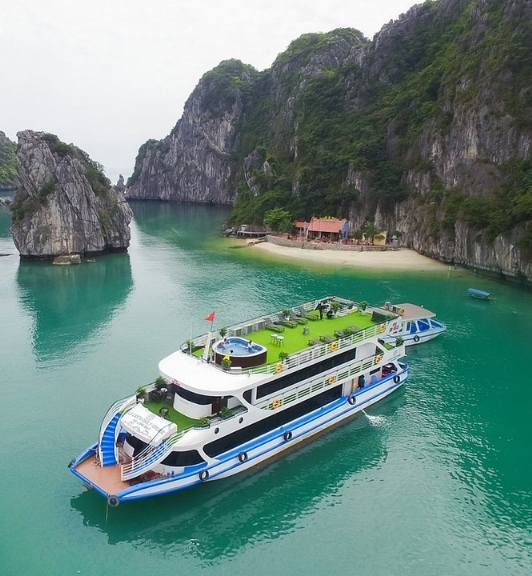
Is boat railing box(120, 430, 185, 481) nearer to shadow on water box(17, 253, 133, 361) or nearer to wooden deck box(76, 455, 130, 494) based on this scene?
wooden deck box(76, 455, 130, 494)

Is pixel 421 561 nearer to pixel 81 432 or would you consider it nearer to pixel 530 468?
pixel 530 468

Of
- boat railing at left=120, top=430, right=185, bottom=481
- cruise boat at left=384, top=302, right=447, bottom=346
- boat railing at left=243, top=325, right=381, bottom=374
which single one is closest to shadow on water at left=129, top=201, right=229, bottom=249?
cruise boat at left=384, top=302, right=447, bottom=346

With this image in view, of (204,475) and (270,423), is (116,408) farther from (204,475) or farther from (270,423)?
(270,423)

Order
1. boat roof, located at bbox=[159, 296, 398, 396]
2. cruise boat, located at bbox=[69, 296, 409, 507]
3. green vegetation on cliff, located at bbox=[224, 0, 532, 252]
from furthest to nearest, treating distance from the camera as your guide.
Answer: green vegetation on cliff, located at bbox=[224, 0, 532, 252]
boat roof, located at bbox=[159, 296, 398, 396]
cruise boat, located at bbox=[69, 296, 409, 507]

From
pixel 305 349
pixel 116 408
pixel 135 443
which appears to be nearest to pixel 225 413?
pixel 135 443

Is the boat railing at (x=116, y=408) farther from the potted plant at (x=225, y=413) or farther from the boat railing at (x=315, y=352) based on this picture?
the boat railing at (x=315, y=352)

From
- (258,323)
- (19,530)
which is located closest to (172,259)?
(258,323)

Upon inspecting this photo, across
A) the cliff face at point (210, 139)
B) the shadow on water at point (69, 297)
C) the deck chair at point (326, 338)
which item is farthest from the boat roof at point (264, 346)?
the cliff face at point (210, 139)
